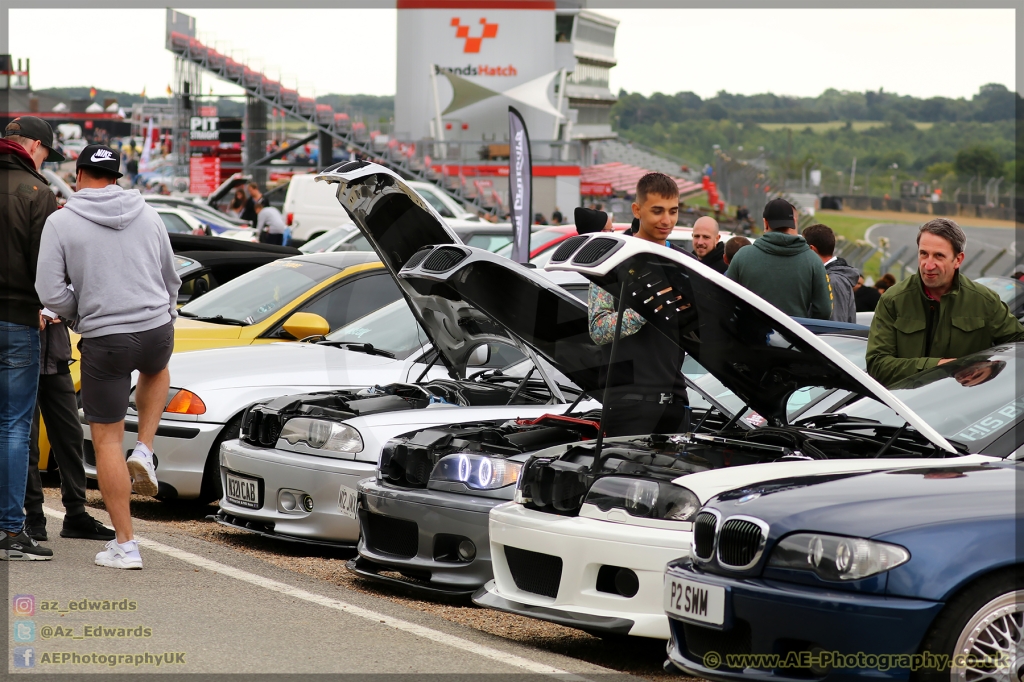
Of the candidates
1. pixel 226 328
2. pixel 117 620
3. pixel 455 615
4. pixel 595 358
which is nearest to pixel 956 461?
pixel 595 358

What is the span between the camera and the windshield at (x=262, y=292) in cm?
880

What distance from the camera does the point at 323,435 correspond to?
6.08 metres

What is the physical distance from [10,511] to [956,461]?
4222 millimetres

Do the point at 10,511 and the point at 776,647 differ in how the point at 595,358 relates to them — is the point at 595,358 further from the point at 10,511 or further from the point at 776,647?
the point at 10,511

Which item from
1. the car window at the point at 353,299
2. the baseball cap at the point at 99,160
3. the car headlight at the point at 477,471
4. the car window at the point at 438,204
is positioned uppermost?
the car window at the point at 438,204

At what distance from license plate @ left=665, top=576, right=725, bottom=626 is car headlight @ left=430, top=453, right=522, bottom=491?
139 centimetres

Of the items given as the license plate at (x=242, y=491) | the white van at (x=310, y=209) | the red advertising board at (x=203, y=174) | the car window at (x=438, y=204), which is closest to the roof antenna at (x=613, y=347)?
the license plate at (x=242, y=491)

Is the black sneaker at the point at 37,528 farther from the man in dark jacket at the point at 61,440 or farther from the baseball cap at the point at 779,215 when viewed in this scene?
the baseball cap at the point at 779,215

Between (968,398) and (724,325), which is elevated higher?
(724,325)

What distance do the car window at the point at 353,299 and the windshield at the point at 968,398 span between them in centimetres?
457

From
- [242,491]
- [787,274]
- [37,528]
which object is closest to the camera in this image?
[37,528]

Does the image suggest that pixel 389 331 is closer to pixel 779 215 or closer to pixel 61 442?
pixel 61 442

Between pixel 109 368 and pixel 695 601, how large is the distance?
3.00 m

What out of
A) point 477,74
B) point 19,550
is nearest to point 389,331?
point 19,550
